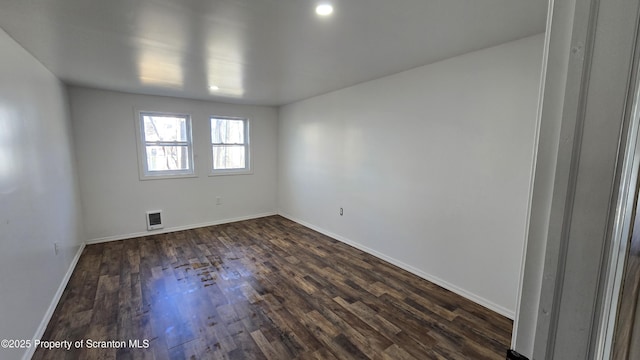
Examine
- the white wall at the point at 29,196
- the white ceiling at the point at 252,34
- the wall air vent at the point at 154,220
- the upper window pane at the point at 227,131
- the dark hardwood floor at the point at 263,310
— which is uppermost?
the white ceiling at the point at 252,34

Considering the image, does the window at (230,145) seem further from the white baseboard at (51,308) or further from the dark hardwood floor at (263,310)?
the white baseboard at (51,308)

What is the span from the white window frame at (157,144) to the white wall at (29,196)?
3.66 ft

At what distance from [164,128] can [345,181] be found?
3.15 m

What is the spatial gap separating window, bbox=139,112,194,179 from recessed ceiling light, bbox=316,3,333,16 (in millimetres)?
3688

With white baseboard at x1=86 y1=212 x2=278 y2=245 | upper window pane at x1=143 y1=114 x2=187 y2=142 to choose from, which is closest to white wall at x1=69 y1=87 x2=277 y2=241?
white baseboard at x1=86 y1=212 x2=278 y2=245

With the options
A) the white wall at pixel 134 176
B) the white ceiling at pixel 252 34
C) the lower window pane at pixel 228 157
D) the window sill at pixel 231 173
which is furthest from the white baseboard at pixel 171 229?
the white ceiling at pixel 252 34

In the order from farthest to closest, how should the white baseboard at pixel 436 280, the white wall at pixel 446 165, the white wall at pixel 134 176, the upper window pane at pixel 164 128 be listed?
the upper window pane at pixel 164 128 → the white wall at pixel 134 176 → the white baseboard at pixel 436 280 → the white wall at pixel 446 165

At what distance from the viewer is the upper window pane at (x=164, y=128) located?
14.4ft

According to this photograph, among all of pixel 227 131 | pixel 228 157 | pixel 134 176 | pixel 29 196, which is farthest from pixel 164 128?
pixel 29 196

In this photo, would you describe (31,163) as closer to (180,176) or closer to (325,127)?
(180,176)

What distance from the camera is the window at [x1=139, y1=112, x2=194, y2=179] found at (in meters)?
4.36

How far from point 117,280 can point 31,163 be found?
1.44 metres

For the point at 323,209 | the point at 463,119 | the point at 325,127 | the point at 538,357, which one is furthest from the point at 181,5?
the point at 323,209

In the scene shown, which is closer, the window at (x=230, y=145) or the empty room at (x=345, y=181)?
the empty room at (x=345, y=181)
